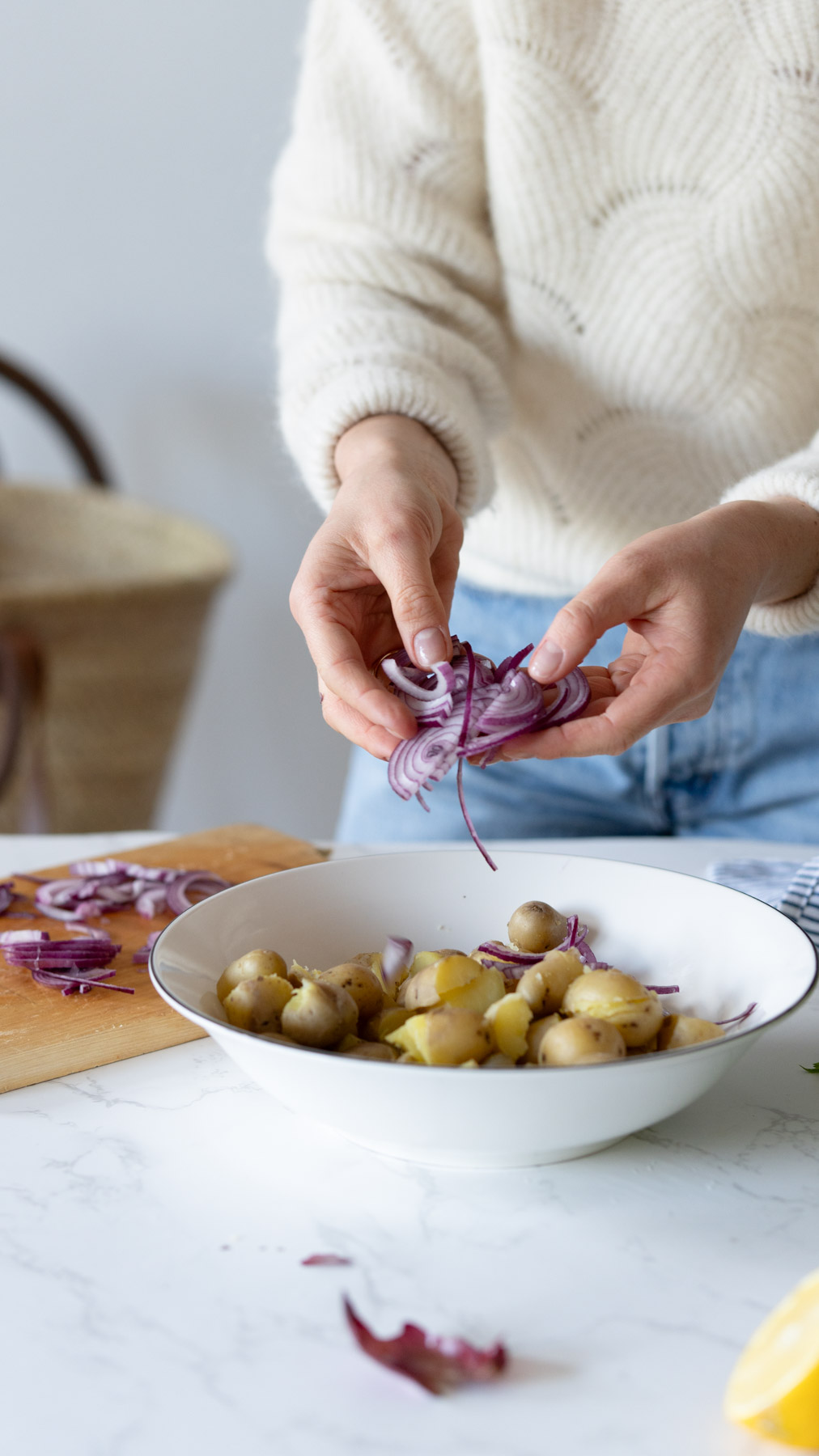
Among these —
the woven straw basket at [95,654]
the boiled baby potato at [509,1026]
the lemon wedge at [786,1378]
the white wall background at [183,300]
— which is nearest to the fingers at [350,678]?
the boiled baby potato at [509,1026]

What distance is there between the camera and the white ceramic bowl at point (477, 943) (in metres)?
0.58

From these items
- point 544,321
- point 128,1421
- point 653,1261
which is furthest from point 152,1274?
point 544,321

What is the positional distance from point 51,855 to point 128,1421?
0.80 meters

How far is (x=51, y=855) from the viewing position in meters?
1.25

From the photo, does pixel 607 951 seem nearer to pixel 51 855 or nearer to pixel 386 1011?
pixel 386 1011

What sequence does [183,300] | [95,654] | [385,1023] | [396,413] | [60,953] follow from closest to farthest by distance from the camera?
1. [385,1023]
2. [60,953]
3. [396,413]
4. [95,654]
5. [183,300]

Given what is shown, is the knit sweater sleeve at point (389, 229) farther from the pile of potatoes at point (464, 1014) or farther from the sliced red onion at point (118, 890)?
the pile of potatoes at point (464, 1014)

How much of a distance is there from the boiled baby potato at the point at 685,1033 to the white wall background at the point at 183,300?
7.42ft

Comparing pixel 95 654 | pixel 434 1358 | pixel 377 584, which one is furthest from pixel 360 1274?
pixel 95 654

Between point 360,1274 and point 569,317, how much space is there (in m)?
0.98

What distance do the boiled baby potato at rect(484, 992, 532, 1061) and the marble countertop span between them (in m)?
0.07

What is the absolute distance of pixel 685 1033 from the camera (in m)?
0.65

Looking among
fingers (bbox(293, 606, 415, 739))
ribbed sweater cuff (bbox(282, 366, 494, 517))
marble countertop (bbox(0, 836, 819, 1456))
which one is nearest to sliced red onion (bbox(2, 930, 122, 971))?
marble countertop (bbox(0, 836, 819, 1456))

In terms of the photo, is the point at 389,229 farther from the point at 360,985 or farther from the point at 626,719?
the point at 360,985
